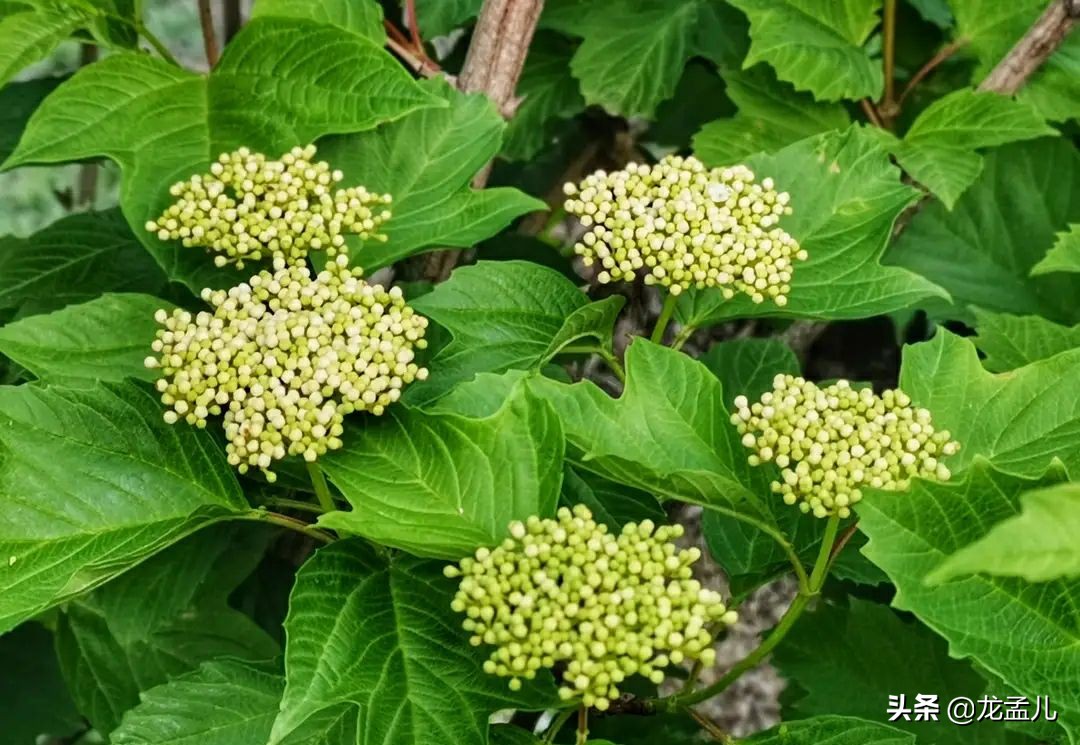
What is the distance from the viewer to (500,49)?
119 centimetres

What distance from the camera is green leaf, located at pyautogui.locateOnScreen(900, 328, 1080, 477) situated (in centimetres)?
88

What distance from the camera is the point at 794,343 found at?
5.22ft

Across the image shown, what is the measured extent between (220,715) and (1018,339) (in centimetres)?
89

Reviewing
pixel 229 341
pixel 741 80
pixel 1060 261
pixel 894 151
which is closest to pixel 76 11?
pixel 229 341

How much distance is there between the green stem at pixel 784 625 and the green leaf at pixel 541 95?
2.74 feet

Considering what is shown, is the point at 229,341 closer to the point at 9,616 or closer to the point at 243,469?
the point at 243,469

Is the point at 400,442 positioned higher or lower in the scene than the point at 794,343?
higher

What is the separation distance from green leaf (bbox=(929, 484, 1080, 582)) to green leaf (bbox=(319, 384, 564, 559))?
0.32 meters

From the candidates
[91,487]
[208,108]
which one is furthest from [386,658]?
[208,108]

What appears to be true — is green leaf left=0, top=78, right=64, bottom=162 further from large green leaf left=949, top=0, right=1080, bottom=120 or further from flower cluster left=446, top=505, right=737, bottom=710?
large green leaf left=949, top=0, right=1080, bottom=120

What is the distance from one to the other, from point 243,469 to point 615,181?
406mm

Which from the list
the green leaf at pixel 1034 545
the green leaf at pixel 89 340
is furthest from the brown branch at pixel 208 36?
the green leaf at pixel 1034 545

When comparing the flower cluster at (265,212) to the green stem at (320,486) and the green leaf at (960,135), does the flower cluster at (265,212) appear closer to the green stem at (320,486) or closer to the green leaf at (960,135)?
the green stem at (320,486)

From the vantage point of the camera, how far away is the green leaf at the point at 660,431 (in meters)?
0.84
